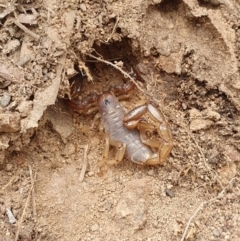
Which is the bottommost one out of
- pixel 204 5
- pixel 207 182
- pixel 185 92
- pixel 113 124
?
pixel 113 124

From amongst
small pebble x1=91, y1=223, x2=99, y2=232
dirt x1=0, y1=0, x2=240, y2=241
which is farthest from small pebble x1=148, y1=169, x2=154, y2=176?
small pebble x1=91, y1=223, x2=99, y2=232

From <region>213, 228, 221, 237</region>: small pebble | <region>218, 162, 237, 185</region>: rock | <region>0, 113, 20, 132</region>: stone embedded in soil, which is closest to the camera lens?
<region>0, 113, 20, 132</region>: stone embedded in soil

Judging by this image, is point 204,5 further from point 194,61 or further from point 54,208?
point 54,208

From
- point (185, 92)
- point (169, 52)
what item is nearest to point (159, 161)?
point (185, 92)

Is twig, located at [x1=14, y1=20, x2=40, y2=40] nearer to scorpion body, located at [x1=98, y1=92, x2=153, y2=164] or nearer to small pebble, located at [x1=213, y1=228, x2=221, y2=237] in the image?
scorpion body, located at [x1=98, y1=92, x2=153, y2=164]

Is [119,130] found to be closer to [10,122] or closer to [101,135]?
[101,135]

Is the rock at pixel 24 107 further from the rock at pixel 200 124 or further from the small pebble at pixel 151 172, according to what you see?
the rock at pixel 200 124
